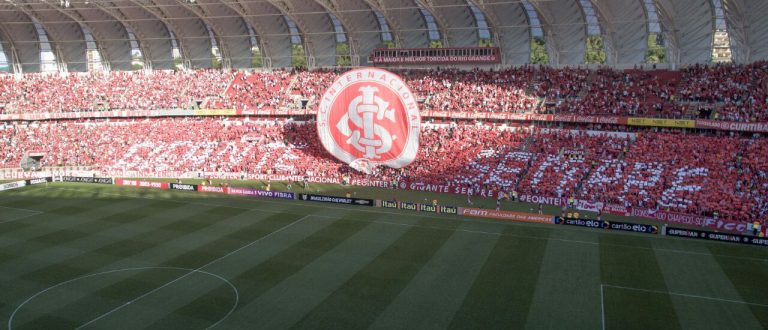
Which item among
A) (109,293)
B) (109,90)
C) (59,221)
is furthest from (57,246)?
(109,90)

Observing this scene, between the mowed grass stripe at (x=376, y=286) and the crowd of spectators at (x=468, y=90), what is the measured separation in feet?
87.2

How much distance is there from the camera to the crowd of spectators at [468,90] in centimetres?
4666

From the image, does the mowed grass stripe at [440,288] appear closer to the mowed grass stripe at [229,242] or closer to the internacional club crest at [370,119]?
the mowed grass stripe at [229,242]

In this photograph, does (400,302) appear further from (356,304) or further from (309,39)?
(309,39)

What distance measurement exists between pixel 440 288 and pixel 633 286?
28.6ft

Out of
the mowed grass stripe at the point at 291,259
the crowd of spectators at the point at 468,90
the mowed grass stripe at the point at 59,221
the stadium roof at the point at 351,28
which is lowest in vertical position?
the mowed grass stripe at the point at 291,259

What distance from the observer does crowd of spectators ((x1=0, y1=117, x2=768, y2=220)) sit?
38156 millimetres

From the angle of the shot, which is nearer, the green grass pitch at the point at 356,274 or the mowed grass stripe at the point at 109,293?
the green grass pitch at the point at 356,274

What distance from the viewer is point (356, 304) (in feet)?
72.7

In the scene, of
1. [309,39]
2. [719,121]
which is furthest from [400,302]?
[309,39]

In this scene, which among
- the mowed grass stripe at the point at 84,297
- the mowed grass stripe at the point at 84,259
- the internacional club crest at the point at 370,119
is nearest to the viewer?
the mowed grass stripe at the point at 84,297

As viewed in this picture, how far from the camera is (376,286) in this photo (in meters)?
24.0

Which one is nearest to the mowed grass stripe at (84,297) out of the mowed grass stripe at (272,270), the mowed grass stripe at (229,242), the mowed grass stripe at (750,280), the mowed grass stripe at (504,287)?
the mowed grass stripe at (229,242)

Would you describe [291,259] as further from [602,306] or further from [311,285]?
[602,306]
